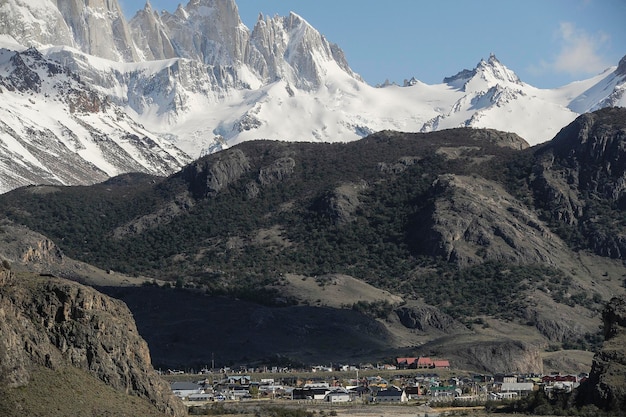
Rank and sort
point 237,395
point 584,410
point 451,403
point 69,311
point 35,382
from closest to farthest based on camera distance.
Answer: point 35,382, point 69,311, point 584,410, point 451,403, point 237,395

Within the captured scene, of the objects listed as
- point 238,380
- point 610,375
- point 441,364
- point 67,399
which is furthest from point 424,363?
point 67,399

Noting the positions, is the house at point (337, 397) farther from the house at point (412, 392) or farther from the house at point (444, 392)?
the house at point (444, 392)

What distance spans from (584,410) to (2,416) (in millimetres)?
49104

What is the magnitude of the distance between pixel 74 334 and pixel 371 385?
71.2m

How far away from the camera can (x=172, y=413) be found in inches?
4094

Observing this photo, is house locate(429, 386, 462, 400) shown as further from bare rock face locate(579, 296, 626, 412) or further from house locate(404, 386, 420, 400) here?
bare rock face locate(579, 296, 626, 412)

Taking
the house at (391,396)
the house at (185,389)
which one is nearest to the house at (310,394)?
the house at (391,396)

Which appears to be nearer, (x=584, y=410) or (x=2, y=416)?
(x=2, y=416)

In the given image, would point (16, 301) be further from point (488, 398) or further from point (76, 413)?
point (488, 398)

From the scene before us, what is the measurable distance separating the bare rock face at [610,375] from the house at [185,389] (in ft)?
146

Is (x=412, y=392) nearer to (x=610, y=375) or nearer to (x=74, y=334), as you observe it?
(x=610, y=375)

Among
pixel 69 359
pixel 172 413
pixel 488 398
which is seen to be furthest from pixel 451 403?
pixel 69 359

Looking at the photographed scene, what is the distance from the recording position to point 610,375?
116 meters

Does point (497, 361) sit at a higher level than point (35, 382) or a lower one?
higher
